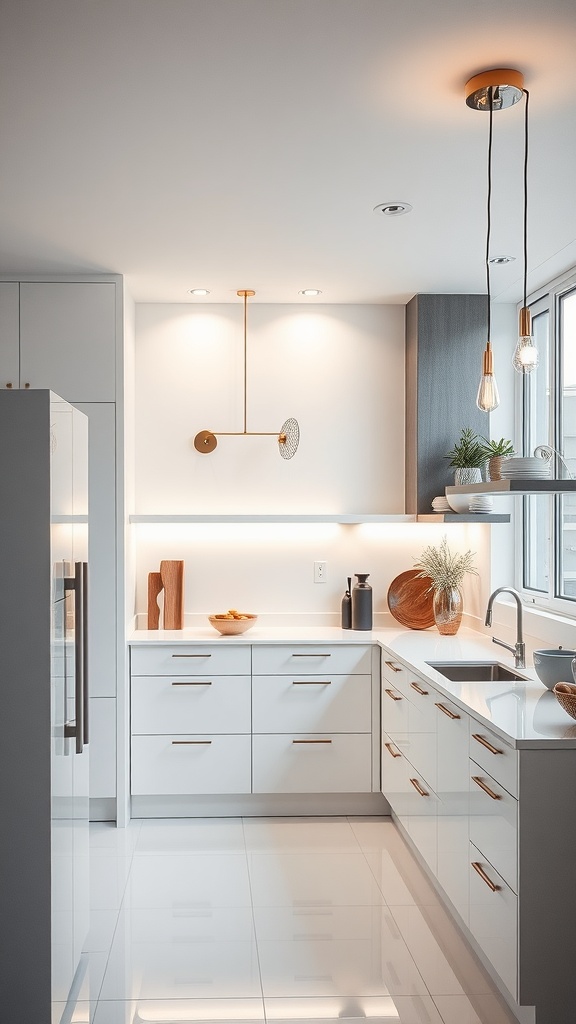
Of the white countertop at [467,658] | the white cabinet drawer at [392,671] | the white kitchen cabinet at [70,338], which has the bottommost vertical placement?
the white cabinet drawer at [392,671]

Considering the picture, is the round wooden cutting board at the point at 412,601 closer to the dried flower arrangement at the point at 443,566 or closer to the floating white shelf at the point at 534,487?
the dried flower arrangement at the point at 443,566

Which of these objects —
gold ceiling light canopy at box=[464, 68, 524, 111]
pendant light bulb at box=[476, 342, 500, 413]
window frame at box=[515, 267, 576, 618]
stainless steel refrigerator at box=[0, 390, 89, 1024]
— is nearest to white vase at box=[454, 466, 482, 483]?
window frame at box=[515, 267, 576, 618]

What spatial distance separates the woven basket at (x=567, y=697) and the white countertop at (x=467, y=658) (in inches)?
1.9

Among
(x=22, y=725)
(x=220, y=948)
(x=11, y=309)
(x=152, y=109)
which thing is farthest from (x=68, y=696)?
(x=11, y=309)

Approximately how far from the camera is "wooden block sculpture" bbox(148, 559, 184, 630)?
4.59 meters

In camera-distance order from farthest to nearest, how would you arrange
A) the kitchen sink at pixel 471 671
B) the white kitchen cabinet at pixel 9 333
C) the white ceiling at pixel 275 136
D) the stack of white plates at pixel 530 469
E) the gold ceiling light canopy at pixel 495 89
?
the white kitchen cabinet at pixel 9 333 < the kitchen sink at pixel 471 671 < the stack of white plates at pixel 530 469 < the gold ceiling light canopy at pixel 495 89 < the white ceiling at pixel 275 136

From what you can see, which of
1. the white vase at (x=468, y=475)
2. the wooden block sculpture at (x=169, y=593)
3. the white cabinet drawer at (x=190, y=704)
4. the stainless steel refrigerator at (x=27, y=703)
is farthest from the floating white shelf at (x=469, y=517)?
the stainless steel refrigerator at (x=27, y=703)

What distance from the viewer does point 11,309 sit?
13.5 ft

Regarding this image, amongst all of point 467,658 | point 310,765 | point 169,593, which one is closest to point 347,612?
point 310,765

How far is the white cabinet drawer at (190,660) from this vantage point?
4238mm

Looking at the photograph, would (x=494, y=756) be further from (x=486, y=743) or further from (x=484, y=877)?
(x=484, y=877)

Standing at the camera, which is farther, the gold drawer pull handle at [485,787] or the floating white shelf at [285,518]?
the floating white shelf at [285,518]

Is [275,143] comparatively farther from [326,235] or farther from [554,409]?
[554,409]

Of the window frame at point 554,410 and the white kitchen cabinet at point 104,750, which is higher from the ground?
the window frame at point 554,410
